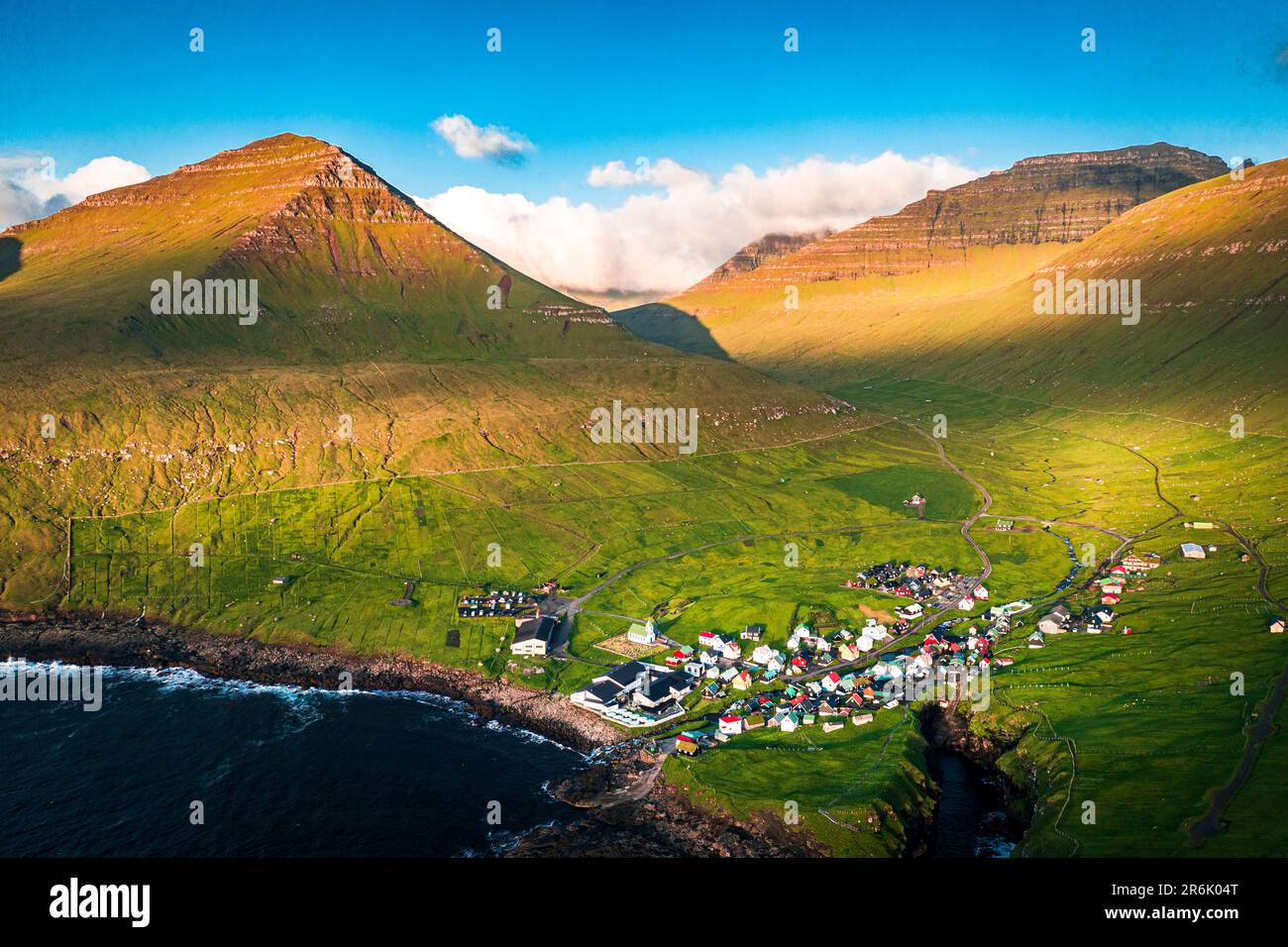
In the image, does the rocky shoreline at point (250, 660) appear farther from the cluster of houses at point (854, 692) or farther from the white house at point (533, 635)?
the cluster of houses at point (854, 692)

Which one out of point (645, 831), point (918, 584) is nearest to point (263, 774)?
point (645, 831)

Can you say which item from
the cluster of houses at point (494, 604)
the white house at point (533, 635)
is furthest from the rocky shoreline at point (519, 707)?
the cluster of houses at point (494, 604)

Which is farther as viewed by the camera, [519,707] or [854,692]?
[519,707]

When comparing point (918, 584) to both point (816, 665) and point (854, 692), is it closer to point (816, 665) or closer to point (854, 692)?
point (816, 665)

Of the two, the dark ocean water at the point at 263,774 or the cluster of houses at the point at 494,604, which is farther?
the cluster of houses at the point at 494,604

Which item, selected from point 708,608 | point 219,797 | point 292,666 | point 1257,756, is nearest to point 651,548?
point 708,608
